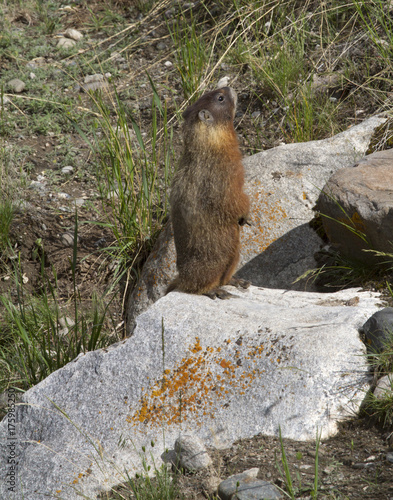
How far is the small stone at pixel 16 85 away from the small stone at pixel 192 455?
Result: 21.1ft

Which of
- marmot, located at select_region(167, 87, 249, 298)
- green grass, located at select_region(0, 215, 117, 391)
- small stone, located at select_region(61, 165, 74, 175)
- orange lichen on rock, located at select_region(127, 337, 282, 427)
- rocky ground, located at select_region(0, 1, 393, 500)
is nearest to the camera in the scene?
orange lichen on rock, located at select_region(127, 337, 282, 427)

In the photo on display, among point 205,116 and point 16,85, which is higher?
point 16,85

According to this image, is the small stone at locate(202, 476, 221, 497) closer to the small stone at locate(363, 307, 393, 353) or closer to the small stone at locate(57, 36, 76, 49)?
the small stone at locate(363, 307, 393, 353)

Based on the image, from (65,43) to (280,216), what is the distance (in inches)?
207

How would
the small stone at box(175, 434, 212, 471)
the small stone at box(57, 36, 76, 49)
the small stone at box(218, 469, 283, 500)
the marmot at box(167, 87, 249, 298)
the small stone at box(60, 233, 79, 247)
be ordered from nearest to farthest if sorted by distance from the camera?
the small stone at box(218, 469, 283, 500)
the small stone at box(175, 434, 212, 471)
the marmot at box(167, 87, 249, 298)
the small stone at box(60, 233, 79, 247)
the small stone at box(57, 36, 76, 49)

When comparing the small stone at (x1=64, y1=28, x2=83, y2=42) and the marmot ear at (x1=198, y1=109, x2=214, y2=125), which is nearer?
the marmot ear at (x1=198, y1=109, x2=214, y2=125)

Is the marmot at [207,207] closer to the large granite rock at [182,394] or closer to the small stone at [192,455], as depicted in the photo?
the large granite rock at [182,394]

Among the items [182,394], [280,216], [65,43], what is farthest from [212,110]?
[65,43]

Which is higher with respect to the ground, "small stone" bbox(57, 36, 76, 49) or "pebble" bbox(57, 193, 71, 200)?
"small stone" bbox(57, 36, 76, 49)

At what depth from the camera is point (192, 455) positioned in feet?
8.54

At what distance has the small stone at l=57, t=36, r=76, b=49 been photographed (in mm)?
8250

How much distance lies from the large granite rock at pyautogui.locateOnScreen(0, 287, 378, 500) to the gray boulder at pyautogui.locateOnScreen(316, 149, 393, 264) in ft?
2.09

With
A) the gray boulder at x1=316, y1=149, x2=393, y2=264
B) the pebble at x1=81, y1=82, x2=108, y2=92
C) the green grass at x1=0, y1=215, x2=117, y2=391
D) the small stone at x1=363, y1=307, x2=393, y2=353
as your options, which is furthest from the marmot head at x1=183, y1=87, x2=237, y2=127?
→ the pebble at x1=81, y1=82, x2=108, y2=92

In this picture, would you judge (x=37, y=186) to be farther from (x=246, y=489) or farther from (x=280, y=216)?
(x=246, y=489)
